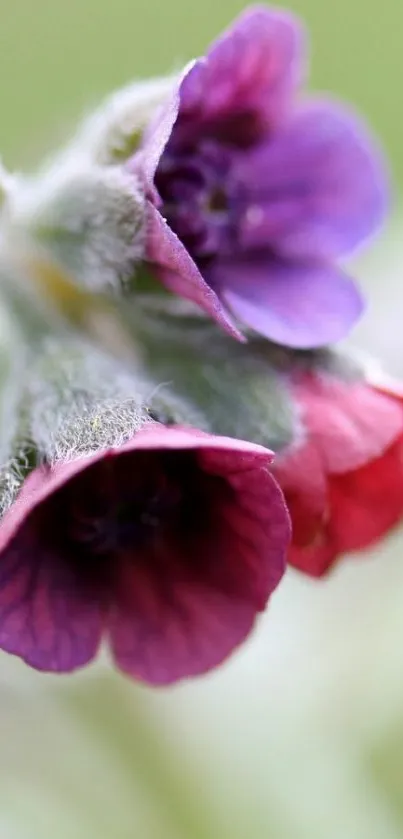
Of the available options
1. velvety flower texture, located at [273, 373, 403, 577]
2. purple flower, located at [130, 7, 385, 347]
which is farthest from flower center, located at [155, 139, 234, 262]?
velvety flower texture, located at [273, 373, 403, 577]

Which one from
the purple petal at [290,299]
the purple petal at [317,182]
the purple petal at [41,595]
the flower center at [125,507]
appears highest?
the purple petal at [317,182]

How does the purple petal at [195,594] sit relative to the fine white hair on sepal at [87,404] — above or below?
below

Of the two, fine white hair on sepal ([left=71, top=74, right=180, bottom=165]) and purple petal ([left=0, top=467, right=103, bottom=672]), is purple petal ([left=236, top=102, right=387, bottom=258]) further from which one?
purple petal ([left=0, top=467, right=103, bottom=672])

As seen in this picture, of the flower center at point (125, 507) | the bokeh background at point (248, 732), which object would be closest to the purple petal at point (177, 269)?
the flower center at point (125, 507)

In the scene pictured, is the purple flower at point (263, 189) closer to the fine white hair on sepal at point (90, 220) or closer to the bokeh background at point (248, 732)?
the fine white hair on sepal at point (90, 220)

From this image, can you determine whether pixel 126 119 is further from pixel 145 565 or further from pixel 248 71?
pixel 145 565

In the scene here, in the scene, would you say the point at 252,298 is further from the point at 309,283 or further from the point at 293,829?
the point at 293,829

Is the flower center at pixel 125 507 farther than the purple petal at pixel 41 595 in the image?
Yes
